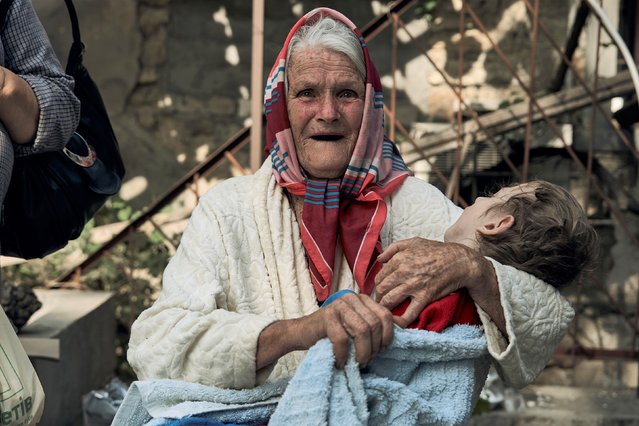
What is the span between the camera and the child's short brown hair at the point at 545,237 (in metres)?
2.36

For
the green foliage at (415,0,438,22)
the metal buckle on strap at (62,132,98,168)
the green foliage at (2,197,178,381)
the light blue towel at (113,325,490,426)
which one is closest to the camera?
the light blue towel at (113,325,490,426)

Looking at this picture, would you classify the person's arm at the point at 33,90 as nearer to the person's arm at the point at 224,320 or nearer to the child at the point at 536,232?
the person's arm at the point at 224,320

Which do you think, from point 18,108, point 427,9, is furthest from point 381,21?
point 18,108

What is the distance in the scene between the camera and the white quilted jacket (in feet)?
7.81

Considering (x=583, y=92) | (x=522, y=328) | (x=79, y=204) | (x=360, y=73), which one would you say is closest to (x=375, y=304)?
(x=522, y=328)

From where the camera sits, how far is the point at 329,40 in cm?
270

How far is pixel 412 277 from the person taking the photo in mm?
2322

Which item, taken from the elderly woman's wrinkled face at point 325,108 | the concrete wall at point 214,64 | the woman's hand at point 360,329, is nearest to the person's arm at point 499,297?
the woman's hand at point 360,329

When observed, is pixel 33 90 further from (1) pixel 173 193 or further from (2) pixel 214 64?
(2) pixel 214 64

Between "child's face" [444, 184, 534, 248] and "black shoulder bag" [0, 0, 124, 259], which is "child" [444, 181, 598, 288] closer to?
"child's face" [444, 184, 534, 248]

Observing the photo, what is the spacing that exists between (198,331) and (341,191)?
0.61 meters

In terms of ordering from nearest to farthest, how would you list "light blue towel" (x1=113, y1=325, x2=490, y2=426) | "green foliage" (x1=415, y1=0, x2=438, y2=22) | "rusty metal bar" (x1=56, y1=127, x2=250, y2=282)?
"light blue towel" (x1=113, y1=325, x2=490, y2=426) → "rusty metal bar" (x1=56, y1=127, x2=250, y2=282) → "green foliage" (x1=415, y1=0, x2=438, y2=22)

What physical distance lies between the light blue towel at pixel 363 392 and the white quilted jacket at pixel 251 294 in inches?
1.9

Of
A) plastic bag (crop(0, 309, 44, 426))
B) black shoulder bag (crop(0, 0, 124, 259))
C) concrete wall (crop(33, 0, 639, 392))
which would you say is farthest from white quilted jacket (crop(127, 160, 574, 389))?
concrete wall (crop(33, 0, 639, 392))
